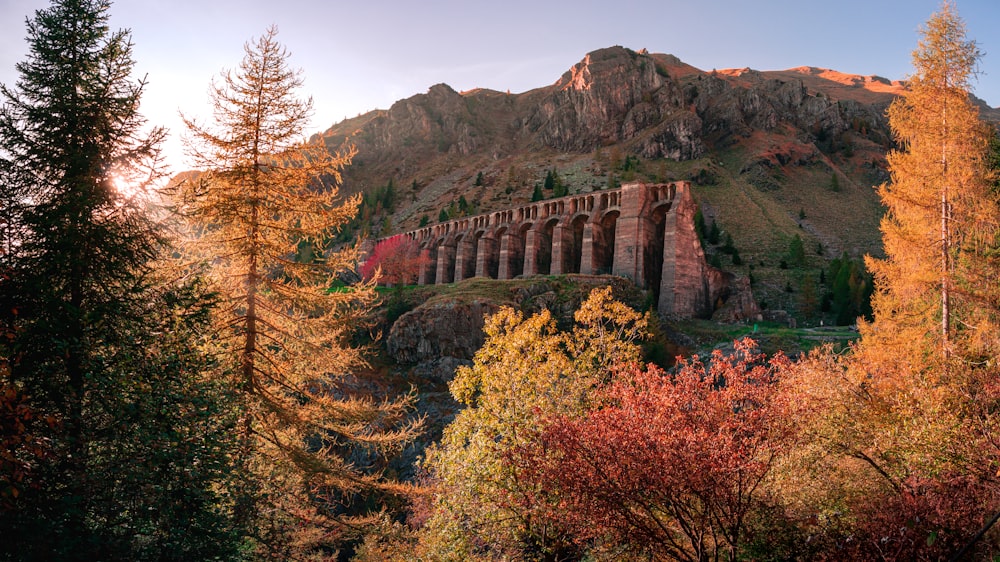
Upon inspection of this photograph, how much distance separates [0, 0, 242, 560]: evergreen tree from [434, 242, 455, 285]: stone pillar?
1933 inches

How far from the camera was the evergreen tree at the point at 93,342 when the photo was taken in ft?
23.4

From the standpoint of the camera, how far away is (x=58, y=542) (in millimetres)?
6648

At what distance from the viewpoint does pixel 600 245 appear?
159 feet

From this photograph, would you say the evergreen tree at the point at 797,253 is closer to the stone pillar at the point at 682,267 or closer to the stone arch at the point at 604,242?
the stone pillar at the point at 682,267

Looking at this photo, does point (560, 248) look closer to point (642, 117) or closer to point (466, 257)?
point (466, 257)

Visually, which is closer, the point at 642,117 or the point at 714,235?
the point at 714,235

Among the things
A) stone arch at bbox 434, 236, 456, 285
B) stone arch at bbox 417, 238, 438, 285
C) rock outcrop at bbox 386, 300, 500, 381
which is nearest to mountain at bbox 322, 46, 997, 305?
stone arch at bbox 417, 238, 438, 285

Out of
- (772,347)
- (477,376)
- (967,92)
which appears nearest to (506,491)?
(477,376)

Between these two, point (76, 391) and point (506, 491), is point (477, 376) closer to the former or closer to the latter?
point (506, 491)

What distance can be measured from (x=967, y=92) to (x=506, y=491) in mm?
16248

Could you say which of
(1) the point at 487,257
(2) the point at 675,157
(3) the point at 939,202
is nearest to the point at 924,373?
(3) the point at 939,202

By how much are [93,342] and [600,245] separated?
43011 mm

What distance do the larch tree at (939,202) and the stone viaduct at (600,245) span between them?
87.3ft

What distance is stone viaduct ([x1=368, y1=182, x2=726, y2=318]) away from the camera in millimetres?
43688
